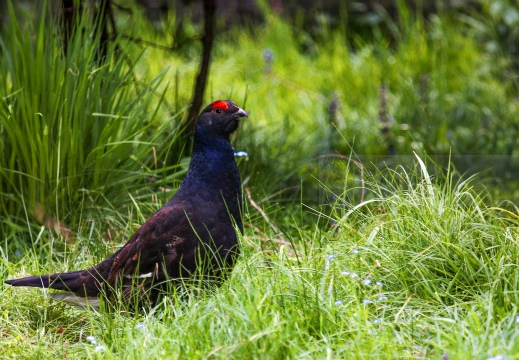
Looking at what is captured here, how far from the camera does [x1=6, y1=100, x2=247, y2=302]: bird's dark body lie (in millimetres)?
3232

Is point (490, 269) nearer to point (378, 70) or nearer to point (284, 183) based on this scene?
point (284, 183)

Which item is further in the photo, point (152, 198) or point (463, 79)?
point (463, 79)

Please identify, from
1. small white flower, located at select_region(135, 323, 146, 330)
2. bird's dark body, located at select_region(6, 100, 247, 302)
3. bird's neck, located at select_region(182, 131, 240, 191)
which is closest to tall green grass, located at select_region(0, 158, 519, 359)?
small white flower, located at select_region(135, 323, 146, 330)

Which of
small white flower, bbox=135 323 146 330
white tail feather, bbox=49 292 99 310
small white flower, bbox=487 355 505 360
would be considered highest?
small white flower, bbox=487 355 505 360

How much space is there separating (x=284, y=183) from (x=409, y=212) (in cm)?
153

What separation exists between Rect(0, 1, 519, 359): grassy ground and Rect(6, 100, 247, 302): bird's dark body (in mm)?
105

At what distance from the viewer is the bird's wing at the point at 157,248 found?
324cm

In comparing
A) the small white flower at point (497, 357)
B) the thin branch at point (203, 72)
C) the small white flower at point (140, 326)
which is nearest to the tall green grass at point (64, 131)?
the thin branch at point (203, 72)

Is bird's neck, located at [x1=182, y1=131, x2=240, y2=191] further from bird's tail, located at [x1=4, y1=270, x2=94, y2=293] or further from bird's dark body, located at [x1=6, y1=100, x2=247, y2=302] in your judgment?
bird's tail, located at [x1=4, y1=270, x2=94, y2=293]

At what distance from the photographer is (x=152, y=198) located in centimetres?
405

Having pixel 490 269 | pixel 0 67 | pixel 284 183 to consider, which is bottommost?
pixel 284 183

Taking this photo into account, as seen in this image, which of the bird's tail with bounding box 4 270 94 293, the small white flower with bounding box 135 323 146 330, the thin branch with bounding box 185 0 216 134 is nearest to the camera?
the small white flower with bounding box 135 323 146 330

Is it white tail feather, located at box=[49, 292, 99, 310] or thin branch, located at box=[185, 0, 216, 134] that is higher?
thin branch, located at box=[185, 0, 216, 134]

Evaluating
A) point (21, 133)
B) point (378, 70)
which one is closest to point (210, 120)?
point (21, 133)
